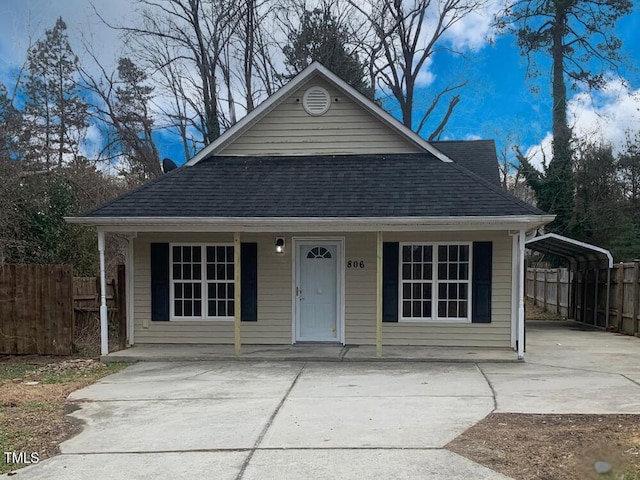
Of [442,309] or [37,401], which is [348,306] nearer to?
[442,309]

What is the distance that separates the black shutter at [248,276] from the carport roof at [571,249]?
6903mm

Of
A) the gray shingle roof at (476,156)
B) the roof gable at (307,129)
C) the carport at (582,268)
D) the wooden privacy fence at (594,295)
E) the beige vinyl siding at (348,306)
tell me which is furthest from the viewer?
the carport at (582,268)

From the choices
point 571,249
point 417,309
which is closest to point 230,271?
point 417,309

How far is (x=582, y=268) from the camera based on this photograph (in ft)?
53.2

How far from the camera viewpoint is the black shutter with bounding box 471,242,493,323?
392 inches

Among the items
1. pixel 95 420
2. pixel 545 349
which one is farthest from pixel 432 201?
pixel 95 420

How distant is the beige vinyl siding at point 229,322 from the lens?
10.5m

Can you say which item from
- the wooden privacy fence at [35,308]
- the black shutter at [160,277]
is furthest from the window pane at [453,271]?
the wooden privacy fence at [35,308]

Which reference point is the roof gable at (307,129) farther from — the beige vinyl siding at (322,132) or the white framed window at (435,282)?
the white framed window at (435,282)

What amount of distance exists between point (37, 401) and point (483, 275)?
24.4ft

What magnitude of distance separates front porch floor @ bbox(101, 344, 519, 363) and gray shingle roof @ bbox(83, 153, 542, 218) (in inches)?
95.4

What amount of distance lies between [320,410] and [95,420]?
246 cm

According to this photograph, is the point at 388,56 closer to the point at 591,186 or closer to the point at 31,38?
the point at 591,186

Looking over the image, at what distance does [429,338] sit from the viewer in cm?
1017
